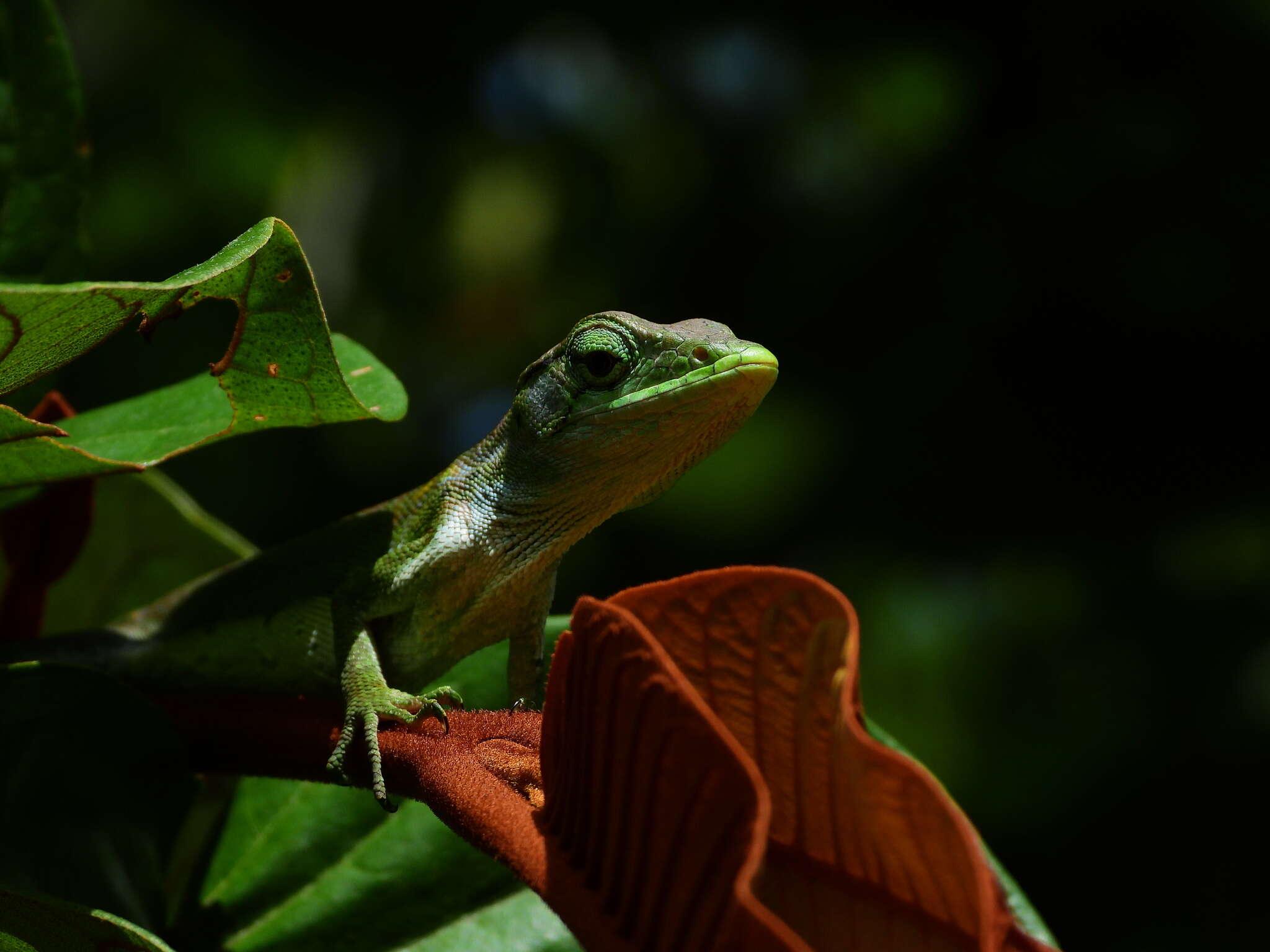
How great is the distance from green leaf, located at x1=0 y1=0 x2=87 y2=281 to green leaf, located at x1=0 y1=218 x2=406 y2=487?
34 centimetres

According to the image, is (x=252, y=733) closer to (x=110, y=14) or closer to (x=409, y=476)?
(x=409, y=476)

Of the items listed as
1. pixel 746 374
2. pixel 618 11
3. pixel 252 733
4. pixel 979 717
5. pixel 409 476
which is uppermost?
pixel 618 11

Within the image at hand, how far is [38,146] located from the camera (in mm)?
1896

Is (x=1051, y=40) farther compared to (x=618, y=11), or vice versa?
(x=618, y=11)

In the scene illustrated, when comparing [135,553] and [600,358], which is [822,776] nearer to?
[600,358]

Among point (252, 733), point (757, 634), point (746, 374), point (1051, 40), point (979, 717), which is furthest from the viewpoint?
point (1051, 40)

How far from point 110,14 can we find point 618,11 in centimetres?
203

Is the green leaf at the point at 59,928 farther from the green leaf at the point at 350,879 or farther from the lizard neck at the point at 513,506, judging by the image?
the lizard neck at the point at 513,506

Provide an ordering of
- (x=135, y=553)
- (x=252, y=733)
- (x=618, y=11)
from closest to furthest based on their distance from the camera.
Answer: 1. (x=252, y=733)
2. (x=135, y=553)
3. (x=618, y=11)

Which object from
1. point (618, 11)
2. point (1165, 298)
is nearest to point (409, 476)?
point (618, 11)

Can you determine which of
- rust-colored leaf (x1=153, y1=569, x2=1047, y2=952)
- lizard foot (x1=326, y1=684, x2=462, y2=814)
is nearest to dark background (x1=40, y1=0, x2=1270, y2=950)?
lizard foot (x1=326, y1=684, x2=462, y2=814)

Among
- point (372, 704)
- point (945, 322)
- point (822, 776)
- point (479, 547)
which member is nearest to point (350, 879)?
point (372, 704)

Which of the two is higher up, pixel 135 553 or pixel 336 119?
pixel 336 119

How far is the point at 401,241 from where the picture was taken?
5.22m
